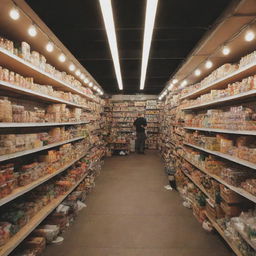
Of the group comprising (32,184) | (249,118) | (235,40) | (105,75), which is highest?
(105,75)

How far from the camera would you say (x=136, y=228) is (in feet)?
11.0

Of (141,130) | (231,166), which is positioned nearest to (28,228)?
(231,166)

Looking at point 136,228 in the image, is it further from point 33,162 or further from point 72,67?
point 72,67

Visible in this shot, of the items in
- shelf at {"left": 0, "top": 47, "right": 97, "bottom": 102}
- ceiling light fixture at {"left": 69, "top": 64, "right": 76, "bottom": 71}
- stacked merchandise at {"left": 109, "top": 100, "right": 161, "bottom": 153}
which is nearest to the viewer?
shelf at {"left": 0, "top": 47, "right": 97, "bottom": 102}

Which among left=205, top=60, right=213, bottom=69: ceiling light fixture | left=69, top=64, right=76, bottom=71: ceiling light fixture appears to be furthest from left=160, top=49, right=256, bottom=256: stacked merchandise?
left=69, top=64, right=76, bottom=71: ceiling light fixture

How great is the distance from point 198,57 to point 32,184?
11.8 feet

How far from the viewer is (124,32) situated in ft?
17.0

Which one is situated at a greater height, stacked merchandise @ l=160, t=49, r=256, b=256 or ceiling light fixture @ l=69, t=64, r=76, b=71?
ceiling light fixture @ l=69, t=64, r=76, b=71

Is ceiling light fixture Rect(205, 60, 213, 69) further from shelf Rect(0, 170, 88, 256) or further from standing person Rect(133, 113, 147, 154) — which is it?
standing person Rect(133, 113, 147, 154)

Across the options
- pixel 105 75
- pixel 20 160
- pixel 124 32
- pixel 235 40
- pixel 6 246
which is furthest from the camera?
pixel 105 75

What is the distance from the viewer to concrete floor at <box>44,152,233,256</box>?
109 inches

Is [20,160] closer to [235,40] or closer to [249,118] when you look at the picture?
[249,118]

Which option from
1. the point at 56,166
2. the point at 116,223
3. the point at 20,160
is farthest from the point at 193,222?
the point at 20,160

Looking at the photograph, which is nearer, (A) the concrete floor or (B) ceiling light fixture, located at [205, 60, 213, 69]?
(A) the concrete floor
